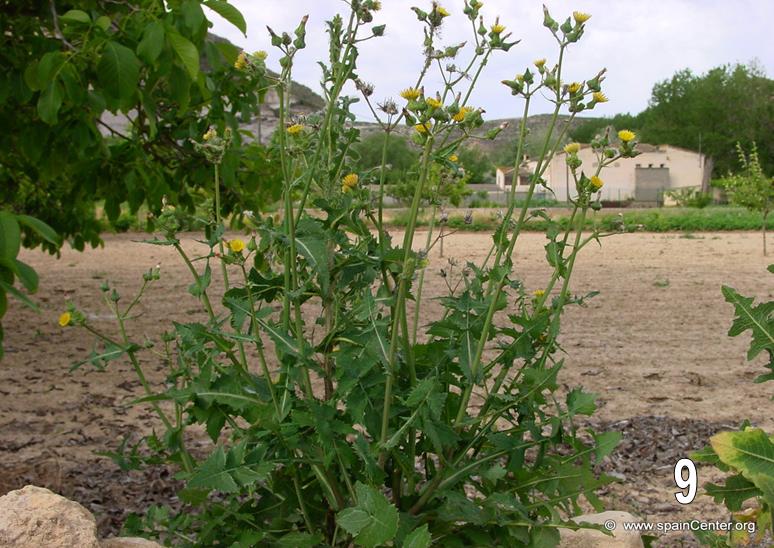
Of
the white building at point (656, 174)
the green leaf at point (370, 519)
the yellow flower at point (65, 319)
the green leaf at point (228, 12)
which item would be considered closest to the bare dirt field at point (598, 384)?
the yellow flower at point (65, 319)

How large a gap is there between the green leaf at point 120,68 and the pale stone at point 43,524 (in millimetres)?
1600

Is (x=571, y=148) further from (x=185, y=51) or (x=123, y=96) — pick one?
(x=123, y=96)

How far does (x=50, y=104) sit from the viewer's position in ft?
9.14

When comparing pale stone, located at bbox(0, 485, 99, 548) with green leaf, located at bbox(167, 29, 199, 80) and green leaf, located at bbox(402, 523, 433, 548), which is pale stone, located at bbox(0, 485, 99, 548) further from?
green leaf, located at bbox(167, 29, 199, 80)

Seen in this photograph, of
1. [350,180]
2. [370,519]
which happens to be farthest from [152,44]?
[370,519]

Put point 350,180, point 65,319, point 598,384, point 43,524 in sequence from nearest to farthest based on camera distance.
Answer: point 43,524
point 350,180
point 65,319
point 598,384

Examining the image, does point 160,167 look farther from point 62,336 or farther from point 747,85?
point 747,85

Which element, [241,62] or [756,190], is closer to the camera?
[241,62]

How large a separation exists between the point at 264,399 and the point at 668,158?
58.9m

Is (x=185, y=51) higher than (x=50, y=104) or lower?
higher

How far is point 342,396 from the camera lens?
1.62m

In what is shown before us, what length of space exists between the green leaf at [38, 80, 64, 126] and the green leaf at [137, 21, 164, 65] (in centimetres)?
36

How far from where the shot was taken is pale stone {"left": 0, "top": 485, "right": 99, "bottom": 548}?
1.40 m

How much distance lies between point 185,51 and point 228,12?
23cm
